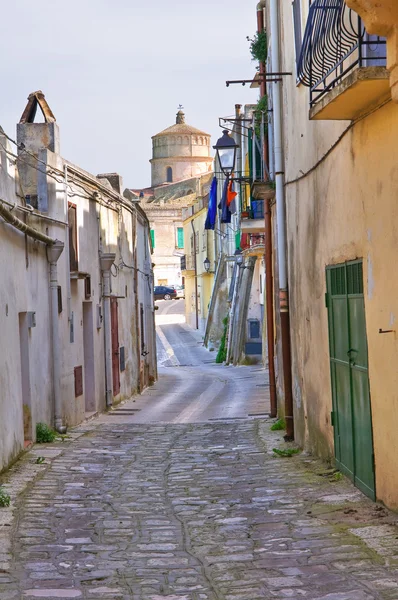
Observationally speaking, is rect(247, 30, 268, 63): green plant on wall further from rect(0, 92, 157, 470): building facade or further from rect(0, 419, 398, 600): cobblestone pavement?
rect(0, 419, 398, 600): cobblestone pavement

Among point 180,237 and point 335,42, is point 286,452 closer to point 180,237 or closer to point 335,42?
point 335,42

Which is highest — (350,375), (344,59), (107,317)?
(344,59)

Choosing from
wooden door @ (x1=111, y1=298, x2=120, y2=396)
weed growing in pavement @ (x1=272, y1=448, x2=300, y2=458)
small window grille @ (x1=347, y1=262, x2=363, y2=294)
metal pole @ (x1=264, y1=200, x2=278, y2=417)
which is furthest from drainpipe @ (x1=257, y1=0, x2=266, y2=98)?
small window grille @ (x1=347, y1=262, x2=363, y2=294)

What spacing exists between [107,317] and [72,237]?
333 cm

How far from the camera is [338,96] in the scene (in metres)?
7.13

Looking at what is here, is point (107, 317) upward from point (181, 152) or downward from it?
downward

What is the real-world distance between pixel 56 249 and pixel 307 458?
5.81 meters

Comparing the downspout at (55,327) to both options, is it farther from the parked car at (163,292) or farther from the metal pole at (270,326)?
the parked car at (163,292)

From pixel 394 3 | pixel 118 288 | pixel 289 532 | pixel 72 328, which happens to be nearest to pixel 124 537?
pixel 289 532

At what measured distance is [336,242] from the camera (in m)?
9.20

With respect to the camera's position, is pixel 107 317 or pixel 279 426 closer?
pixel 279 426

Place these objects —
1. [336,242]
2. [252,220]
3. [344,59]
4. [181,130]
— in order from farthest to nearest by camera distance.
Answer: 1. [181,130]
2. [252,220]
3. [336,242]
4. [344,59]

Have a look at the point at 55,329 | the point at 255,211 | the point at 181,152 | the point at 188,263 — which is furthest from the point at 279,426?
the point at 181,152

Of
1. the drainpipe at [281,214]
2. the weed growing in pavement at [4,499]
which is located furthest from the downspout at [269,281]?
the weed growing in pavement at [4,499]
